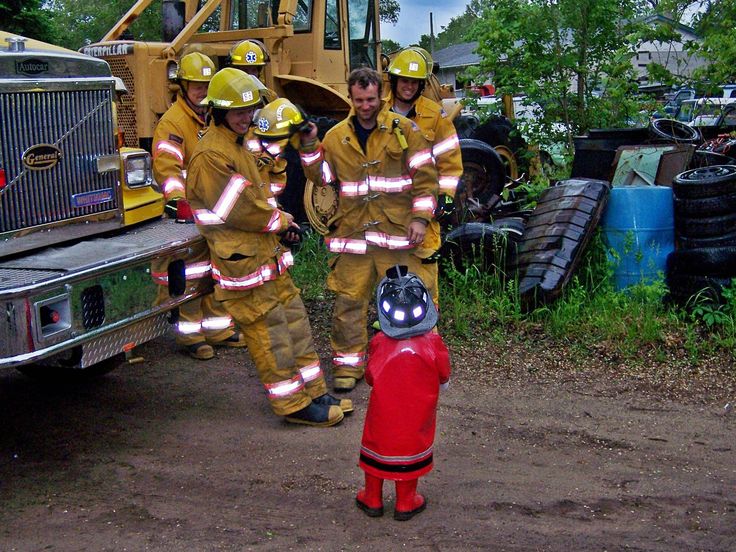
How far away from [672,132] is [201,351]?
4.81 m

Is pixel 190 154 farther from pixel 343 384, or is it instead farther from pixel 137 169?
pixel 343 384

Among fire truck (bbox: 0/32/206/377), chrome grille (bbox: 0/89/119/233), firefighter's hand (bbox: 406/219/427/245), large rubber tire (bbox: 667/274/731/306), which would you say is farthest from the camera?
large rubber tire (bbox: 667/274/731/306)

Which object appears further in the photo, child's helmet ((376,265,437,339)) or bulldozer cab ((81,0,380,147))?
bulldozer cab ((81,0,380,147))

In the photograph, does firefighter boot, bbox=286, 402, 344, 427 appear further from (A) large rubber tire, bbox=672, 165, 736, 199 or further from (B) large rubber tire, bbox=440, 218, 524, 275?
(A) large rubber tire, bbox=672, 165, 736, 199

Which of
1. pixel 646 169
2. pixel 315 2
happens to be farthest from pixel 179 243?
pixel 315 2

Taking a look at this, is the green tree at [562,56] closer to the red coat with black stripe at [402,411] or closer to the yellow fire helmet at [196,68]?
the yellow fire helmet at [196,68]

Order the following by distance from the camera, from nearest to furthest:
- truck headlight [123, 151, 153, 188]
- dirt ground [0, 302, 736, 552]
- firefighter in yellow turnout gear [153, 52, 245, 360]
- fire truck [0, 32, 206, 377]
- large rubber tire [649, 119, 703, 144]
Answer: dirt ground [0, 302, 736, 552] → fire truck [0, 32, 206, 377] → truck headlight [123, 151, 153, 188] → firefighter in yellow turnout gear [153, 52, 245, 360] → large rubber tire [649, 119, 703, 144]

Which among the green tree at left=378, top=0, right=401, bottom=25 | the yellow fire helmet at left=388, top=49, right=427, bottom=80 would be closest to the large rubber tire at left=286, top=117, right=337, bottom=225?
the yellow fire helmet at left=388, top=49, right=427, bottom=80

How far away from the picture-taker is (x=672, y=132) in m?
8.23

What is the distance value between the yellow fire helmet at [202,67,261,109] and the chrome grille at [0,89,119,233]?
0.65m

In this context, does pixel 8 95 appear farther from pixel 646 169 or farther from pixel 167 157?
pixel 646 169

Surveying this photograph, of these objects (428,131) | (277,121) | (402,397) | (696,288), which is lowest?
(696,288)

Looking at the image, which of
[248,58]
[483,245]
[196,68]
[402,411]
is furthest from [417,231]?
[248,58]

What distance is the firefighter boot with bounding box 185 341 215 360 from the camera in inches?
240
